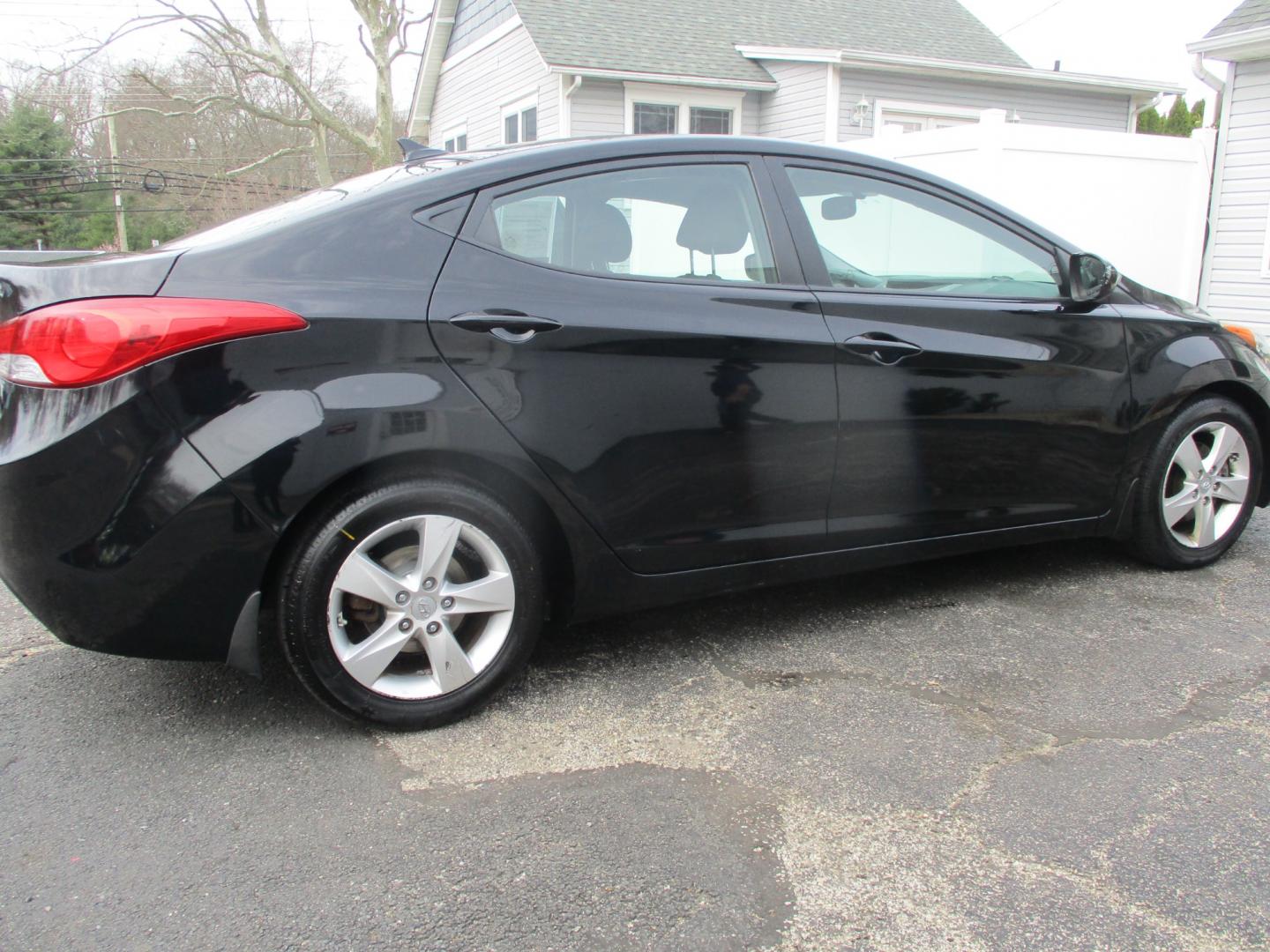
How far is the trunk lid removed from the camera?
7.25ft

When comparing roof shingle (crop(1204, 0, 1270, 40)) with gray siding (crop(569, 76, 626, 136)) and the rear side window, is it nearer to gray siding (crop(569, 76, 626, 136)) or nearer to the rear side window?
gray siding (crop(569, 76, 626, 136))

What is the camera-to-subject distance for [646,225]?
2852 mm

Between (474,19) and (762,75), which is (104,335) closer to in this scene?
(762,75)

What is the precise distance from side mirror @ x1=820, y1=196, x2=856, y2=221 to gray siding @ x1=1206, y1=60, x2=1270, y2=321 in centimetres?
1008

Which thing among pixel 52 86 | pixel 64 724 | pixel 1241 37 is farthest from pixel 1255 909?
pixel 52 86

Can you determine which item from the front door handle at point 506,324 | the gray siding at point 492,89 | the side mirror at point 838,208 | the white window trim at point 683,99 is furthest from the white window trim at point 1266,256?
the front door handle at point 506,324

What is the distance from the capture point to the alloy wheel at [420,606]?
7.94 feet

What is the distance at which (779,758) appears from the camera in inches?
97.4

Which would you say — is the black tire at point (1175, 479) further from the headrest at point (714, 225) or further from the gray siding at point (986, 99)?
the gray siding at point (986, 99)

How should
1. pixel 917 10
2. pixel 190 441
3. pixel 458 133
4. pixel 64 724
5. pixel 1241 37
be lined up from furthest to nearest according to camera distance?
pixel 458 133
pixel 917 10
pixel 1241 37
pixel 64 724
pixel 190 441

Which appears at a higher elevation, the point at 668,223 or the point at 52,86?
the point at 52,86

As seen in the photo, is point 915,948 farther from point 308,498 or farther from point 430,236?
point 430,236

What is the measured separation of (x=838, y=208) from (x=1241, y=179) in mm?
10451

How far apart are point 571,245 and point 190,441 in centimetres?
110
